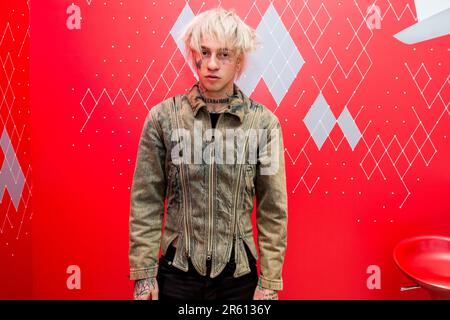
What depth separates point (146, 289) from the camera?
152cm

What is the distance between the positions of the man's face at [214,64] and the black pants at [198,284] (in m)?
0.61

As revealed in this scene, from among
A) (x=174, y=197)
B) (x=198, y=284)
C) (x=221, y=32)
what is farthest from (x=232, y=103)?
(x=198, y=284)

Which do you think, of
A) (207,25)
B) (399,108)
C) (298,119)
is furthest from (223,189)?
(399,108)

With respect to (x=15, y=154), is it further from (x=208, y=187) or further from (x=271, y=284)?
(x=271, y=284)

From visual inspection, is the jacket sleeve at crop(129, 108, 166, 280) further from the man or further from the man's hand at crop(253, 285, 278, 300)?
the man's hand at crop(253, 285, 278, 300)

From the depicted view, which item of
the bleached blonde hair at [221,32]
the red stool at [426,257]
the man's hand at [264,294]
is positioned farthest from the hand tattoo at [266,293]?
the bleached blonde hair at [221,32]

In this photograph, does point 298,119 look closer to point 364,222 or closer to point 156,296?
point 364,222

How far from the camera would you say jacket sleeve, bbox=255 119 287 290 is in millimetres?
1541

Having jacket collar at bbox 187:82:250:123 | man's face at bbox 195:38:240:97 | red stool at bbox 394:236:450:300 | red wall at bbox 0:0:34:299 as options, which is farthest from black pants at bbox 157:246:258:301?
red wall at bbox 0:0:34:299

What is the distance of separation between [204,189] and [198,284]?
0.33 meters

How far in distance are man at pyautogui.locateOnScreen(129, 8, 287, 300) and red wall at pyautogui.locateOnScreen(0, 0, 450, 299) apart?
0.61 meters

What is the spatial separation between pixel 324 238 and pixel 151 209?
40.4 inches

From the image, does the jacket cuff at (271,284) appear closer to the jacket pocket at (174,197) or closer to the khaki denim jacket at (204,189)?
the khaki denim jacket at (204,189)

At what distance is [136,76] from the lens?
2.11 metres
